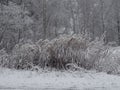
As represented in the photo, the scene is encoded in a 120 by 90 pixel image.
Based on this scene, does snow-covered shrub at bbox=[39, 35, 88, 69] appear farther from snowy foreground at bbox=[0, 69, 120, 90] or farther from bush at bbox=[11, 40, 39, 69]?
snowy foreground at bbox=[0, 69, 120, 90]

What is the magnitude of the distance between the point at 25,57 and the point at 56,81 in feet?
5.89

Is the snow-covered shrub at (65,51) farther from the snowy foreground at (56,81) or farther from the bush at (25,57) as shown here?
the snowy foreground at (56,81)

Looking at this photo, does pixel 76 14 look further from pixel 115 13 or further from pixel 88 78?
pixel 88 78

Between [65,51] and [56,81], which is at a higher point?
[65,51]

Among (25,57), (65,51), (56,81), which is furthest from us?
(65,51)

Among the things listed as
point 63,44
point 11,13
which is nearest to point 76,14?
point 11,13

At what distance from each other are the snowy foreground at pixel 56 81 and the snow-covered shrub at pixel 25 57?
0.64 meters

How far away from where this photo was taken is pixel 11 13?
1218 cm

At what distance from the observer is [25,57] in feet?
18.4

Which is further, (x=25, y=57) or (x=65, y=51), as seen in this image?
(x=65, y=51)

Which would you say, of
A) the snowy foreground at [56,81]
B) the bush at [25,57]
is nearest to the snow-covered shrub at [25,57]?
the bush at [25,57]

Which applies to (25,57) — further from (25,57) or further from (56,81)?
(56,81)

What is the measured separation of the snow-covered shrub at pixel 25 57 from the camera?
5.51m

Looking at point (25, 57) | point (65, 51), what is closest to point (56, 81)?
point (65, 51)
